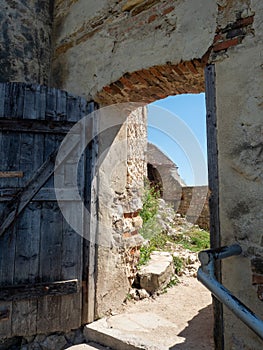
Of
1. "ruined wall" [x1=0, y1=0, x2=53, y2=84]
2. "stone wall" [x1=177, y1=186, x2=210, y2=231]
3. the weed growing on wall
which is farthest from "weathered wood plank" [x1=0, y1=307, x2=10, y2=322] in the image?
"stone wall" [x1=177, y1=186, x2=210, y2=231]

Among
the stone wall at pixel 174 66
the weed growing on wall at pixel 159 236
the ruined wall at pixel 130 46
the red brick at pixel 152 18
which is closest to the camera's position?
the stone wall at pixel 174 66

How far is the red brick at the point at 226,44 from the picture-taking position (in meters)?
1.77

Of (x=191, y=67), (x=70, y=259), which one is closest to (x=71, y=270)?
(x=70, y=259)

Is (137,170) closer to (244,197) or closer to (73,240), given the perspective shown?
(73,240)

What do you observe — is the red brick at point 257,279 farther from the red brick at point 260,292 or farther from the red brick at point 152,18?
the red brick at point 152,18

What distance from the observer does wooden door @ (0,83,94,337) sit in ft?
7.14

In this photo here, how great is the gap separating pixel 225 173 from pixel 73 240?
1.40 metres

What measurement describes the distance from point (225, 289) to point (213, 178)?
2.50 ft

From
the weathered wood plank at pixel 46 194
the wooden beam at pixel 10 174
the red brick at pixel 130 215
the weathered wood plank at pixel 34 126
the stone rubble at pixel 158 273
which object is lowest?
the stone rubble at pixel 158 273

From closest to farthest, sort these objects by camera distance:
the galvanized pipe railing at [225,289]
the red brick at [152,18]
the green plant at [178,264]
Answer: the galvanized pipe railing at [225,289] → the red brick at [152,18] → the green plant at [178,264]

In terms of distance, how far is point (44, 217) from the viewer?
2.30 metres

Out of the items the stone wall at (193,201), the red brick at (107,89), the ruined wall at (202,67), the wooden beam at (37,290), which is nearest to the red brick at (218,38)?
the ruined wall at (202,67)

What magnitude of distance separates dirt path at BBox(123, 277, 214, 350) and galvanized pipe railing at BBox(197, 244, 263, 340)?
3.33 feet

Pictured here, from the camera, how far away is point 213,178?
1.84 meters
